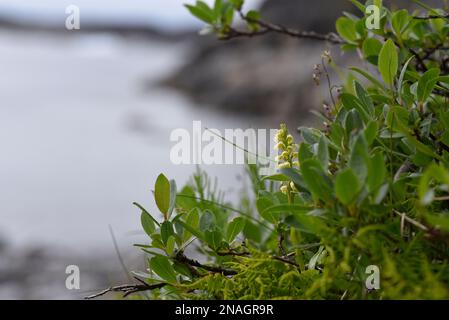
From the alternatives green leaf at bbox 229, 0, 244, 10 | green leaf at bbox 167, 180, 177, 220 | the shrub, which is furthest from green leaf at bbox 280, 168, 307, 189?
green leaf at bbox 229, 0, 244, 10

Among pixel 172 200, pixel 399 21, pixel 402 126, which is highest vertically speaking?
pixel 399 21

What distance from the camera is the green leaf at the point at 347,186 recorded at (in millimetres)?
672

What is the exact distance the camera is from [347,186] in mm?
683

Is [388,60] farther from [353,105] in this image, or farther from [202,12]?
[202,12]

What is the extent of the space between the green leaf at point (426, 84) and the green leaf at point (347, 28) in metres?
0.40

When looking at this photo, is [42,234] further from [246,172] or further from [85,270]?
[246,172]

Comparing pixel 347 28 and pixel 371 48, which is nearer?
pixel 371 48

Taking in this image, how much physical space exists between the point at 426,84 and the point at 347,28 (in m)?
0.43

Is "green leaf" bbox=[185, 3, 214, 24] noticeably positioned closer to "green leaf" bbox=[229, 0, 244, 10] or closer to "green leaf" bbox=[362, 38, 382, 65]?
"green leaf" bbox=[229, 0, 244, 10]

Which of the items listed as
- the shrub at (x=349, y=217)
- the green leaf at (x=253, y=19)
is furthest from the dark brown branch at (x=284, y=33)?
the shrub at (x=349, y=217)

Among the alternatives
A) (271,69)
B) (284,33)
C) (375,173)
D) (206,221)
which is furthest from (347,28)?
(271,69)

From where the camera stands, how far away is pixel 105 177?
7891mm

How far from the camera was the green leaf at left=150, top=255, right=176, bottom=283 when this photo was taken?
906 millimetres
